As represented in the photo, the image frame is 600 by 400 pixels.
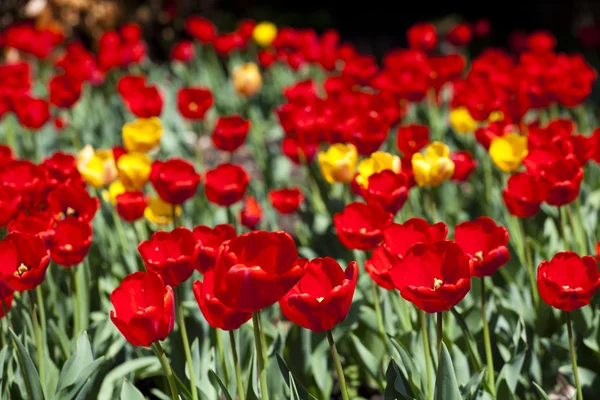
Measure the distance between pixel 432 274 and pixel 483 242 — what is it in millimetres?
312

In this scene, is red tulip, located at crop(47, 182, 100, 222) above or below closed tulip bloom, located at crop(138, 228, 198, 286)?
below

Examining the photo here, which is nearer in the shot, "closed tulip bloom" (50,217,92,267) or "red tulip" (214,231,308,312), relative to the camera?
"red tulip" (214,231,308,312)

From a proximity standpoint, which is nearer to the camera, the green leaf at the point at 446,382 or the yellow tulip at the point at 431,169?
the green leaf at the point at 446,382

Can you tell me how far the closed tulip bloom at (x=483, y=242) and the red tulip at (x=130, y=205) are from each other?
3.57 feet

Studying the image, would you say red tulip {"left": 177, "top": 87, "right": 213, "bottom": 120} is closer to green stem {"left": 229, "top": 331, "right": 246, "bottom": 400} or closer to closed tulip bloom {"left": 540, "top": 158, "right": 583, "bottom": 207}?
closed tulip bloom {"left": 540, "top": 158, "right": 583, "bottom": 207}

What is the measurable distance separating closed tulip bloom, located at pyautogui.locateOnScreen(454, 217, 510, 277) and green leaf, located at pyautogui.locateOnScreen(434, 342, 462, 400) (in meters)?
0.25

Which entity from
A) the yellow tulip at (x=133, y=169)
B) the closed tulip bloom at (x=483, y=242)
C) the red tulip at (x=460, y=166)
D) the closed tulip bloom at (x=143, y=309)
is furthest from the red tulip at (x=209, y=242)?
the red tulip at (x=460, y=166)

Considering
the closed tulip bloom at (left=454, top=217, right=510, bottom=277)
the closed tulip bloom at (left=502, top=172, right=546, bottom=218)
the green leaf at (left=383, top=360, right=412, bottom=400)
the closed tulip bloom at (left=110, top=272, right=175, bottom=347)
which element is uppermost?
the closed tulip bloom at (left=110, top=272, right=175, bottom=347)

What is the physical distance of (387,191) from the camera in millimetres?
2215

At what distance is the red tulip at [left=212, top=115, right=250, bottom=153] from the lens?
318 centimetres

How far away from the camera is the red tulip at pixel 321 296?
1.55 m

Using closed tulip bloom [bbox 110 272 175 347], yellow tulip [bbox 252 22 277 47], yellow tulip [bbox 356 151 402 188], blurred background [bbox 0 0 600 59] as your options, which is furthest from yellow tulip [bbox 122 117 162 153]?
blurred background [bbox 0 0 600 59]

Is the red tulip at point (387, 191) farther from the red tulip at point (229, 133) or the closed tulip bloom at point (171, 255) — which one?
the red tulip at point (229, 133)

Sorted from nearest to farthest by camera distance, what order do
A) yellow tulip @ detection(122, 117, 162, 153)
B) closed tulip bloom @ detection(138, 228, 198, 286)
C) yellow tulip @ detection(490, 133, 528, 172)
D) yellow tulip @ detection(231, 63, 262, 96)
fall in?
closed tulip bloom @ detection(138, 228, 198, 286) < yellow tulip @ detection(490, 133, 528, 172) < yellow tulip @ detection(122, 117, 162, 153) < yellow tulip @ detection(231, 63, 262, 96)
